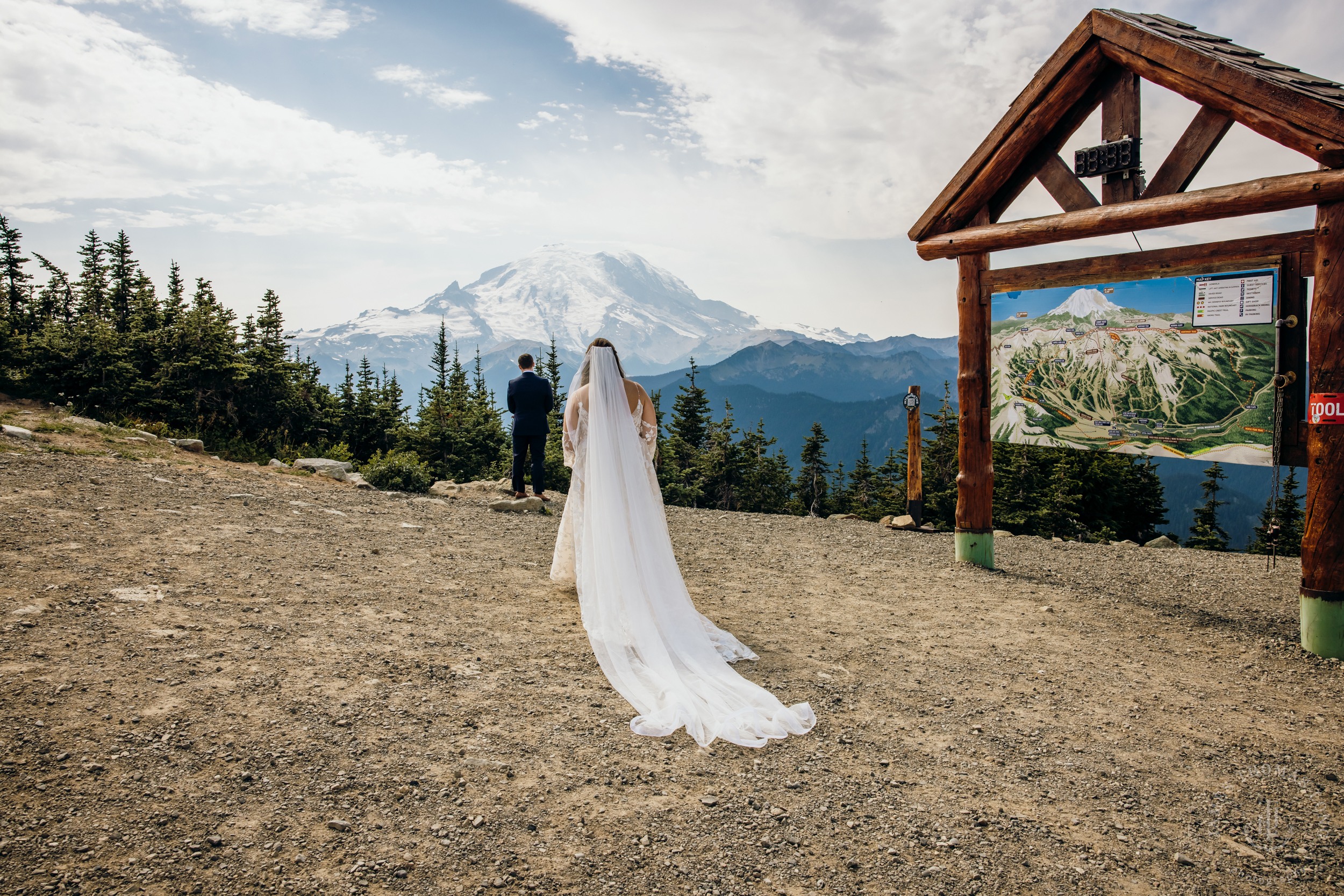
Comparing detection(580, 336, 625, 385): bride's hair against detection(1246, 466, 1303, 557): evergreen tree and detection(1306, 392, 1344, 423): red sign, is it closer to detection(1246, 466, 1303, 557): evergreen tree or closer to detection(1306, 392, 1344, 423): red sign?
detection(1246, 466, 1303, 557): evergreen tree

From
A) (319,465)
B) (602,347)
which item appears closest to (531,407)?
(602,347)

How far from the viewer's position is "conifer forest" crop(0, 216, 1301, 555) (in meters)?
14.5

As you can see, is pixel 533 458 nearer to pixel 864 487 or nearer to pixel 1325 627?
pixel 1325 627

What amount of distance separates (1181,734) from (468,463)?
19.2 metres

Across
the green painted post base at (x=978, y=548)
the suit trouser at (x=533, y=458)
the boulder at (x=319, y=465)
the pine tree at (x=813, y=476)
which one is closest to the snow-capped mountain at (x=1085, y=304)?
the green painted post base at (x=978, y=548)

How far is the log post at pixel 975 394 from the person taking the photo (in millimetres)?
9250

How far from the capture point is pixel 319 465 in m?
14.2

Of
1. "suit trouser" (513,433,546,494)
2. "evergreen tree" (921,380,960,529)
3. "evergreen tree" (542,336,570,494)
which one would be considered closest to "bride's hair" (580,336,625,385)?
"evergreen tree" (542,336,570,494)

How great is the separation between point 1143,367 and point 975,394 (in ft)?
6.31

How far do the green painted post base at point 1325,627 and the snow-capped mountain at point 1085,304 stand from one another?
373 cm

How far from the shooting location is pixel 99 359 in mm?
14438

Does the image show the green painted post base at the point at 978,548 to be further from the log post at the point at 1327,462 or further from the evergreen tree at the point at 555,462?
the evergreen tree at the point at 555,462

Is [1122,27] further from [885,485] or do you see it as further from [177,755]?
[885,485]

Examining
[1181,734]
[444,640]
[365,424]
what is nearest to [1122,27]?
[1181,734]
